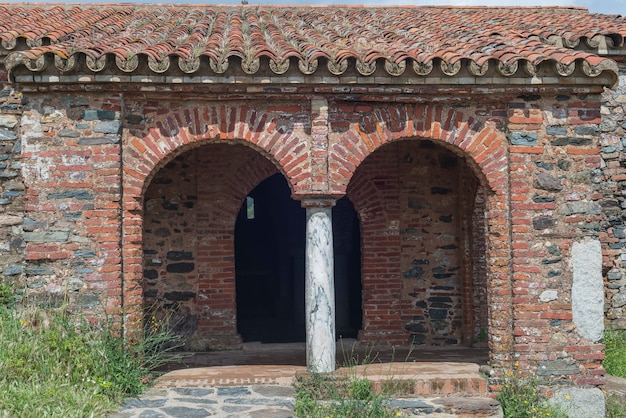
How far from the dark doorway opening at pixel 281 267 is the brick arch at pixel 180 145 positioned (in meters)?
4.20

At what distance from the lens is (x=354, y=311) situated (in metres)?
11.1

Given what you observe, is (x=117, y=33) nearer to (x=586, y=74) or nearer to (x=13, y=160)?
(x=13, y=160)

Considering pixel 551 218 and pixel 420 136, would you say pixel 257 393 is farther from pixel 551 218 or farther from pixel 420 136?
pixel 551 218

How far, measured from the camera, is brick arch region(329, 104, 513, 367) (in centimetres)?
677

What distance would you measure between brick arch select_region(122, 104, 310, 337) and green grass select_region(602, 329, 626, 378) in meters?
4.70

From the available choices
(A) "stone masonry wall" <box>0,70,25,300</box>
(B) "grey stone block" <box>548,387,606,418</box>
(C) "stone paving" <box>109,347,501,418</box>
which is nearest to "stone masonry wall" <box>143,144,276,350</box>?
(C) "stone paving" <box>109,347,501,418</box>

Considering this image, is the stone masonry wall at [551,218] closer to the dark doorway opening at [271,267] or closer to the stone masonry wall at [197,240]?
the stone masonry wall at [197,240]

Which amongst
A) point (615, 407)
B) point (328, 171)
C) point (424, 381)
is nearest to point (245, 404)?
point (424, 381)

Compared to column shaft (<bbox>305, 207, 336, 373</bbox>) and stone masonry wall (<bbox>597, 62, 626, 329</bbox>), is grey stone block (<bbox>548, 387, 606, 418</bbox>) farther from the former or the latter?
stone masonry wall (<bbox>597, 62, 626, 329</bbox>)

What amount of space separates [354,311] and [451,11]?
17.7 feet

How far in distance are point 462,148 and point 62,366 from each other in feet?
15.1

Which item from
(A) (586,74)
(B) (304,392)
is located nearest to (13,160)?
(B) (304,392)

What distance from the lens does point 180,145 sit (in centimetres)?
663

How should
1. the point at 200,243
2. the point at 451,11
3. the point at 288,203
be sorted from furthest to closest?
the point at 288,203, the point at 451,11, the point at 200,243
